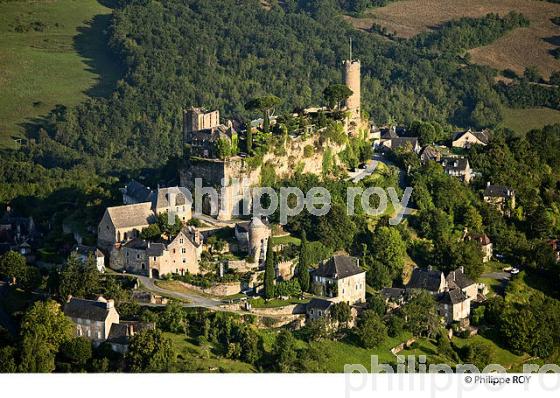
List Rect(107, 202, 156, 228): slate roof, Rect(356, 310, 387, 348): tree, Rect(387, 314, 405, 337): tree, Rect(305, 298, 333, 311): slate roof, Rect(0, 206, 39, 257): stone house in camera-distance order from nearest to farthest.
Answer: Rect(356, 310, 387, 348): tree, Rect(305, 298, 333, 311): slate roof, Rect(387, 314, 405, 337): tree, Rect(107, 202, 156, 228): slate roof, Rect(0, 206, 39, 257): stone house

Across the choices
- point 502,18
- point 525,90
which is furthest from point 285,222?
point 502,18

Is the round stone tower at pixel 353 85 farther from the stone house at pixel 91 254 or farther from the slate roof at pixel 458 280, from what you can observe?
the stone house at pixel 91 254

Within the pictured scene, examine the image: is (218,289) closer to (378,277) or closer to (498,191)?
(378,277)

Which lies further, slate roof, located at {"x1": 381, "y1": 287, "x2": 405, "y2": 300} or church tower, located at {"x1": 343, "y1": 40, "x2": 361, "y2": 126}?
church tower, located at {"x1": 343, "y1": 40, "x2": 361, "y2": 126}

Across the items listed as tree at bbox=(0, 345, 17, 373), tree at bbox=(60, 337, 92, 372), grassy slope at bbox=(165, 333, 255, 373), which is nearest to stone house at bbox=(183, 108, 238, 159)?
grassy slope at bbox=(165, 333, 255, 373)

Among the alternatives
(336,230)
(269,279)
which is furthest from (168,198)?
(336,230)

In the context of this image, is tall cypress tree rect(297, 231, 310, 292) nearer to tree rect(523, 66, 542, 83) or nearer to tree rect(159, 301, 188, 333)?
tree rect(159, 301, 188, 333)
